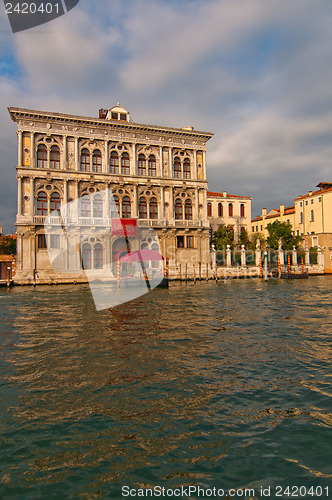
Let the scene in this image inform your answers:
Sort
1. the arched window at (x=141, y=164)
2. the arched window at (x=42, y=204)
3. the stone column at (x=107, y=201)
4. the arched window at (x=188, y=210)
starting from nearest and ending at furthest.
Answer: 1. the arched window at (x=42, y=204)
2. the stone column at (x=107, y=201)
3. the arched window at (x=141, y=164)
4. the arched window at (x=188, y=210)

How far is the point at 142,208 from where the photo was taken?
29859 mm

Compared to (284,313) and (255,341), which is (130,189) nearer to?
(284,313)

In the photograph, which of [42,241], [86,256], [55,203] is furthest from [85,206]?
[42,241]

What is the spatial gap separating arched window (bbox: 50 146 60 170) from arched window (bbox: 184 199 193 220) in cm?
1161

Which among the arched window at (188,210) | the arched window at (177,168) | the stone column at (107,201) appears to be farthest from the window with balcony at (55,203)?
the arched window at (188,210)

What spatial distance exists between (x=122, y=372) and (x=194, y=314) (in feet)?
19.6

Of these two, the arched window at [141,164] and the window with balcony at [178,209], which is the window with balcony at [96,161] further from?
the window with balcony at [178,209]

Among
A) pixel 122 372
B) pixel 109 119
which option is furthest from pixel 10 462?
pixel 109 119

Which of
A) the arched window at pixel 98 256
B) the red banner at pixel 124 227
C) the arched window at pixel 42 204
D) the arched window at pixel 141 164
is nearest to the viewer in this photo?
the arched window at pixel 42 204

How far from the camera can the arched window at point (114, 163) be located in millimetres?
28969

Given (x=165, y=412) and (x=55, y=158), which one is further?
(x=55, y=158)

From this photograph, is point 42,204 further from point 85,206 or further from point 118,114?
point 118,114

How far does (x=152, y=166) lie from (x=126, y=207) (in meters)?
4.54

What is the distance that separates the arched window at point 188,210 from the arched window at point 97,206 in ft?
25.6
